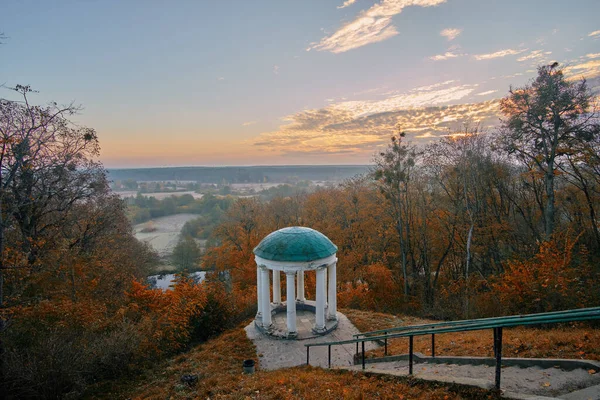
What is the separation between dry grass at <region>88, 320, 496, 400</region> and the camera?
234 inches

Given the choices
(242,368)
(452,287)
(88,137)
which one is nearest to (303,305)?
(242,368)

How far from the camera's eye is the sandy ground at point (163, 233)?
→ 2006 inches

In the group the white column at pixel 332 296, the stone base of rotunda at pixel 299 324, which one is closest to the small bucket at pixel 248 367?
the stone base of rotunda at pixel 299 324

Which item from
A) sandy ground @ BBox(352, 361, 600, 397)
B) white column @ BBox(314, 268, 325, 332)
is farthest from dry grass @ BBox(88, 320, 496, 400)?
white column @ BBox(314, 268, 325, 332)

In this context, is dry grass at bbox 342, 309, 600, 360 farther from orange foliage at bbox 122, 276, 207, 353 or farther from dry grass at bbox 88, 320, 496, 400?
orange foliage at bbox 122, 276, 207, 353

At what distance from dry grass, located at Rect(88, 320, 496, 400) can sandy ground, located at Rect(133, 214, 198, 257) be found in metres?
38.9

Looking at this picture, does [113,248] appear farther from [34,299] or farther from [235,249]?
[235,249]

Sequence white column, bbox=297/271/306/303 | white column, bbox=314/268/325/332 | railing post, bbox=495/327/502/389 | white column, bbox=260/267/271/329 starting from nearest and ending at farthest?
railing post, bbox=495/327/502/389 < white column, bbox=314/268/325/332 < white column, bbox=260/267/271/329 < white column, bbox=297/271/306/303

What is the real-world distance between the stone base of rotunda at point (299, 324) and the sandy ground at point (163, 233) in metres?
35.9

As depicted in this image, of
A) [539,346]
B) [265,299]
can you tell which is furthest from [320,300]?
[539,346]

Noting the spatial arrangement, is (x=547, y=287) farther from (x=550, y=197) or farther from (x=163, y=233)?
(x=163, y=233)

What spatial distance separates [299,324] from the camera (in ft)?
51.6

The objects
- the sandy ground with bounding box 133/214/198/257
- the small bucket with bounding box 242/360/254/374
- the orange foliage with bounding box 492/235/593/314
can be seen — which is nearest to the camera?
the small bucket with bounding box 242/360/254/374

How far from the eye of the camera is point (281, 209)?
37125 mm
